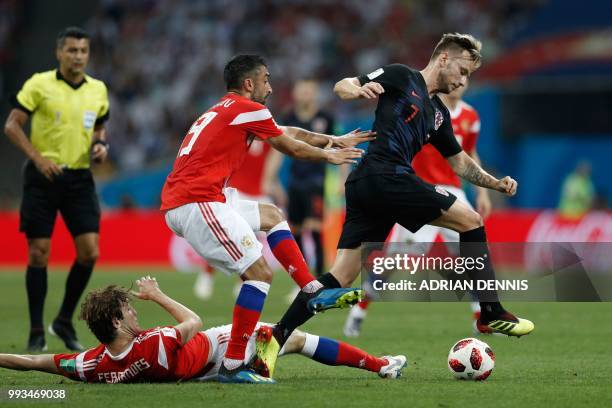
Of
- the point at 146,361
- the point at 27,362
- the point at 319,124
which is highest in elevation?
the point at 319,124

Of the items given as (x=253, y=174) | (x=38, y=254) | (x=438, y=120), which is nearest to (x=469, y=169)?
(x=438, y=120)

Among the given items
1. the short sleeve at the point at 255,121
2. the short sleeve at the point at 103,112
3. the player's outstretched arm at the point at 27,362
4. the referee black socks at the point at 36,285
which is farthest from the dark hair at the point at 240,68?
the referee black socks at the point at 36,285

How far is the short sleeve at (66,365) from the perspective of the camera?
6621 millimetres

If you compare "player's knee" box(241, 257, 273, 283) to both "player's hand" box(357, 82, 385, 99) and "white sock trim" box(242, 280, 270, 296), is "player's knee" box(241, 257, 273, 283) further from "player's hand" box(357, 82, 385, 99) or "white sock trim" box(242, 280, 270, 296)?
"player's hand" box(357, 82, 385, 99)

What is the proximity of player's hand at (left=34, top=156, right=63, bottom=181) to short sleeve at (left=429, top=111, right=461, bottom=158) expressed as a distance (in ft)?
10.7

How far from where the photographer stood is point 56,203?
9.30m

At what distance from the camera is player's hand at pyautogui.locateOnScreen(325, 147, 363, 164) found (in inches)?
279

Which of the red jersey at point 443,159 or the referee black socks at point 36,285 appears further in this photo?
the red jersey at point 443,159

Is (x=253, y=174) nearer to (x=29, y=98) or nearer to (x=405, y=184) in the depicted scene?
(x=29, y=98)

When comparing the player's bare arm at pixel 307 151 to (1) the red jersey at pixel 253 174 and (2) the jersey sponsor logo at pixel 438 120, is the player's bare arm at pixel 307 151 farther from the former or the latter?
(1) the red jersey at pixel 253 174

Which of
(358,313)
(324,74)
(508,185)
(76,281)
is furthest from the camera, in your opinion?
(324,74)

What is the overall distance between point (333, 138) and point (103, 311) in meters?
2.02

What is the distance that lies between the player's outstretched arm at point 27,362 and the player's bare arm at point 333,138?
2246 mm

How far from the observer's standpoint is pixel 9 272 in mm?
19578
